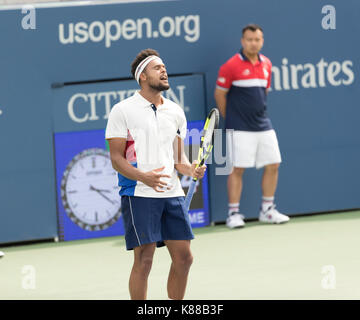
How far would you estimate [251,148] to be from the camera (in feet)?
29.7

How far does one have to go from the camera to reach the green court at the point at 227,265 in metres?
6.61

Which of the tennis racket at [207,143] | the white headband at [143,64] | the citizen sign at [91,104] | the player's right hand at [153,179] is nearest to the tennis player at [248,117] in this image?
the citizen sign at [91,104]

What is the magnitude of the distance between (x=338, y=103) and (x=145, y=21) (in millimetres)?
2318

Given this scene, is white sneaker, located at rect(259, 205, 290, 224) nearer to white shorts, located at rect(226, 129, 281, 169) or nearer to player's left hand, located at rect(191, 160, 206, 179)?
white shorts, located at rect(226, 129, 281, 169)

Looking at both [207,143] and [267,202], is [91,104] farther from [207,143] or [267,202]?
[207,143]

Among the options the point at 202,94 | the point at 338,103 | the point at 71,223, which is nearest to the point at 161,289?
the point at 71,223

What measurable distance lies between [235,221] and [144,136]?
369 cm

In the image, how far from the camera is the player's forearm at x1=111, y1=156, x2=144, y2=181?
543 cm

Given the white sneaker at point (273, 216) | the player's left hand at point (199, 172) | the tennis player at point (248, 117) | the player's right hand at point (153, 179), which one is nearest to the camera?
the player's right hand at point (153, 179)

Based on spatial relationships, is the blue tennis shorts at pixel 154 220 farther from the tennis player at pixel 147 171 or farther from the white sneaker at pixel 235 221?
the white sneaker at pixel 235 221

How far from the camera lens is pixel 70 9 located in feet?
28.7

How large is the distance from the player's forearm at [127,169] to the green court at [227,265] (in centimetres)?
135

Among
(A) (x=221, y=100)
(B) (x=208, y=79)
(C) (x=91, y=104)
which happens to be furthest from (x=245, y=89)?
(C) (x=91, y=104)
